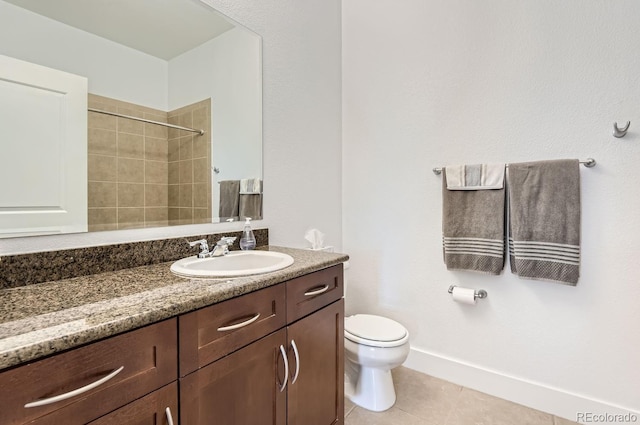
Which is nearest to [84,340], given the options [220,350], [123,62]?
[220,350]

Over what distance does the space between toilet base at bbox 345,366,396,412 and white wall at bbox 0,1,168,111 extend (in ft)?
5.71

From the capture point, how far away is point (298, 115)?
1979 mm

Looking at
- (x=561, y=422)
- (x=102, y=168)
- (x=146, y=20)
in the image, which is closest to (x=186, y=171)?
(x=102, y=168)

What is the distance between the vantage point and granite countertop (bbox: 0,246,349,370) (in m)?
0.57

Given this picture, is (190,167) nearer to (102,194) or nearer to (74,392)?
(102,194)

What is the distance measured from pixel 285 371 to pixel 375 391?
0.89 m

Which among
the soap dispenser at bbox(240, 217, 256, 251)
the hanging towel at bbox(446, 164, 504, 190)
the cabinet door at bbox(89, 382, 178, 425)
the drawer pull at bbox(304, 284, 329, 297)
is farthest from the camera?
the hanging towel at bbox(446, 164, 504, 190)

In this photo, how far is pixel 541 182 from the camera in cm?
161

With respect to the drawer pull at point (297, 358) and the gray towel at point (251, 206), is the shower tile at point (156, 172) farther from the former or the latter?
the drawer pull at point (297, 358)

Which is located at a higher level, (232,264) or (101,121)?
(101,121)

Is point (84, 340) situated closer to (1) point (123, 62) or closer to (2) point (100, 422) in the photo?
(2) point (100, 422)

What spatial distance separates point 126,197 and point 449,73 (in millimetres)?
1928

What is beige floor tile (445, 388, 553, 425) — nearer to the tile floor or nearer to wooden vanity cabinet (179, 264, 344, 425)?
the tile floor

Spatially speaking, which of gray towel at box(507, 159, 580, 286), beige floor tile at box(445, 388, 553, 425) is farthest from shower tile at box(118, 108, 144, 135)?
beige floor tile at box(445, 388, 553, 425)
